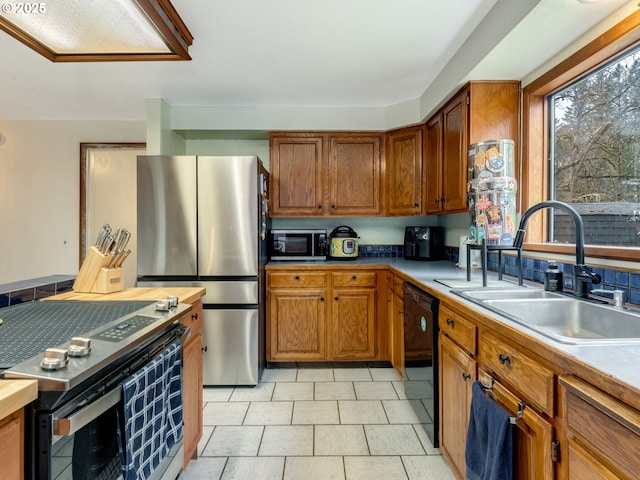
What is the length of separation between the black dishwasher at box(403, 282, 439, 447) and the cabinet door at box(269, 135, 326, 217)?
1.26m

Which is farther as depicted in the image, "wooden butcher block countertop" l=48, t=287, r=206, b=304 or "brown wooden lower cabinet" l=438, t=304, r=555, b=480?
"wooden butcher block countertop" l=48, t=287, r=206, b=304

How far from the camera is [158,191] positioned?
260 cm

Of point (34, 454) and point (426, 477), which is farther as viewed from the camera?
point (426, 477)

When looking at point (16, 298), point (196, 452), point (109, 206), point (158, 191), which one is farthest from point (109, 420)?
point (109, 206)

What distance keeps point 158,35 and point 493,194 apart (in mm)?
1950

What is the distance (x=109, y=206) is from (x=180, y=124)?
129 centimetres

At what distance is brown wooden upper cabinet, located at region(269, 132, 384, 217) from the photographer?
3.20m

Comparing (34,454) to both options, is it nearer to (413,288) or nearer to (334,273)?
(413,288)

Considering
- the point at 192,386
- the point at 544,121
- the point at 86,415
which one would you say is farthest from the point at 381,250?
the point at 86,415

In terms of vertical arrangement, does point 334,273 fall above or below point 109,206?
below

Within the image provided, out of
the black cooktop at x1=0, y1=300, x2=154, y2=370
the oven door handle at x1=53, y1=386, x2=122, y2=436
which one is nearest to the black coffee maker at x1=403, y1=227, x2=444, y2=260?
the black cooktop at x1=0, y1=300, x2=154, y2=370

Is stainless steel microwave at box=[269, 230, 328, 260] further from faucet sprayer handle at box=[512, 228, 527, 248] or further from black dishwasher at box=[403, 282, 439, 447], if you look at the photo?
faucet sprayer handle at box=[512, 228, 527, 248]

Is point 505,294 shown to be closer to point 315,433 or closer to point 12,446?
point 315,433

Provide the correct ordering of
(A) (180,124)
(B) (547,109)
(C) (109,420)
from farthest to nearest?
(A) (180,124) → (B) (547,109) → (C) (109,420)
